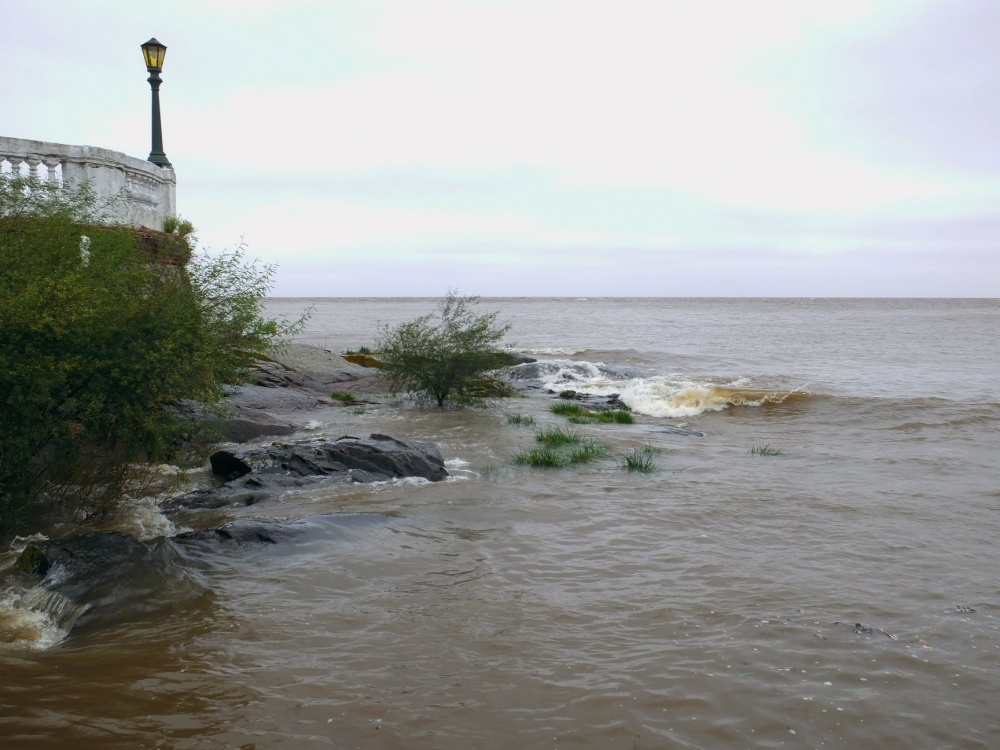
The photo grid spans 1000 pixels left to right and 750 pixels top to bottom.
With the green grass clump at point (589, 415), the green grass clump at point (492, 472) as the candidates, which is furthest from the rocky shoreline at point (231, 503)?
the green grass clump at point (589, 415)

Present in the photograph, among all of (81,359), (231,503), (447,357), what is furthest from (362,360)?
(81,359)

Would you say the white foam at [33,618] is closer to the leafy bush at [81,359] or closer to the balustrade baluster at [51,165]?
the leafy bush at [81,359]

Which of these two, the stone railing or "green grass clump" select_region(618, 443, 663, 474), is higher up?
the stone railing

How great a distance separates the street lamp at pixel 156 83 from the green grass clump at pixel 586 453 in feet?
36.9

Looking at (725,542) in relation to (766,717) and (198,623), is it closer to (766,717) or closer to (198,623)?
(766,717)

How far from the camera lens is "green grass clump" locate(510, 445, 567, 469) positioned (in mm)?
12773

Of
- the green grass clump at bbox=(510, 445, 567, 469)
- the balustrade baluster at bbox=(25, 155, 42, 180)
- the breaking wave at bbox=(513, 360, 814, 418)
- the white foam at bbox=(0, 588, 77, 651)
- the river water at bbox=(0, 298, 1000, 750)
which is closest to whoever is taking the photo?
the river water at bbox=(0, 298, 1000, 750)

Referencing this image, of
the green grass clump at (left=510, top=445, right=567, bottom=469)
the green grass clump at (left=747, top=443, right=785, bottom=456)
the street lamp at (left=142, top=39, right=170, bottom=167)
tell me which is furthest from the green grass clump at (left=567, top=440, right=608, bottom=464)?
the street lamp at (left=142, top=39, right=170, bottom=167)

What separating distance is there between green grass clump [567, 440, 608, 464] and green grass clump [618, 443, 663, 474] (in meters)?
0.39

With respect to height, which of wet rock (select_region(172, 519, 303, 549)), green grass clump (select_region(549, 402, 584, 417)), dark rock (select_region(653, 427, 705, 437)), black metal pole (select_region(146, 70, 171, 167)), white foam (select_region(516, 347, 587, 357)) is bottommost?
dark rock (select_region(653, 427, 705, 437))

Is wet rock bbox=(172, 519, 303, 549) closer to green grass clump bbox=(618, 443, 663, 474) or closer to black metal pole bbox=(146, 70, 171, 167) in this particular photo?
green grass clump bbox=(618, 443, 663, 474)

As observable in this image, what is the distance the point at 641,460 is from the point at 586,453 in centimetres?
101

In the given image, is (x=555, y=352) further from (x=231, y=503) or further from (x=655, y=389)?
(x=231, y=503)

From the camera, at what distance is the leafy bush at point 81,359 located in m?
6.96
